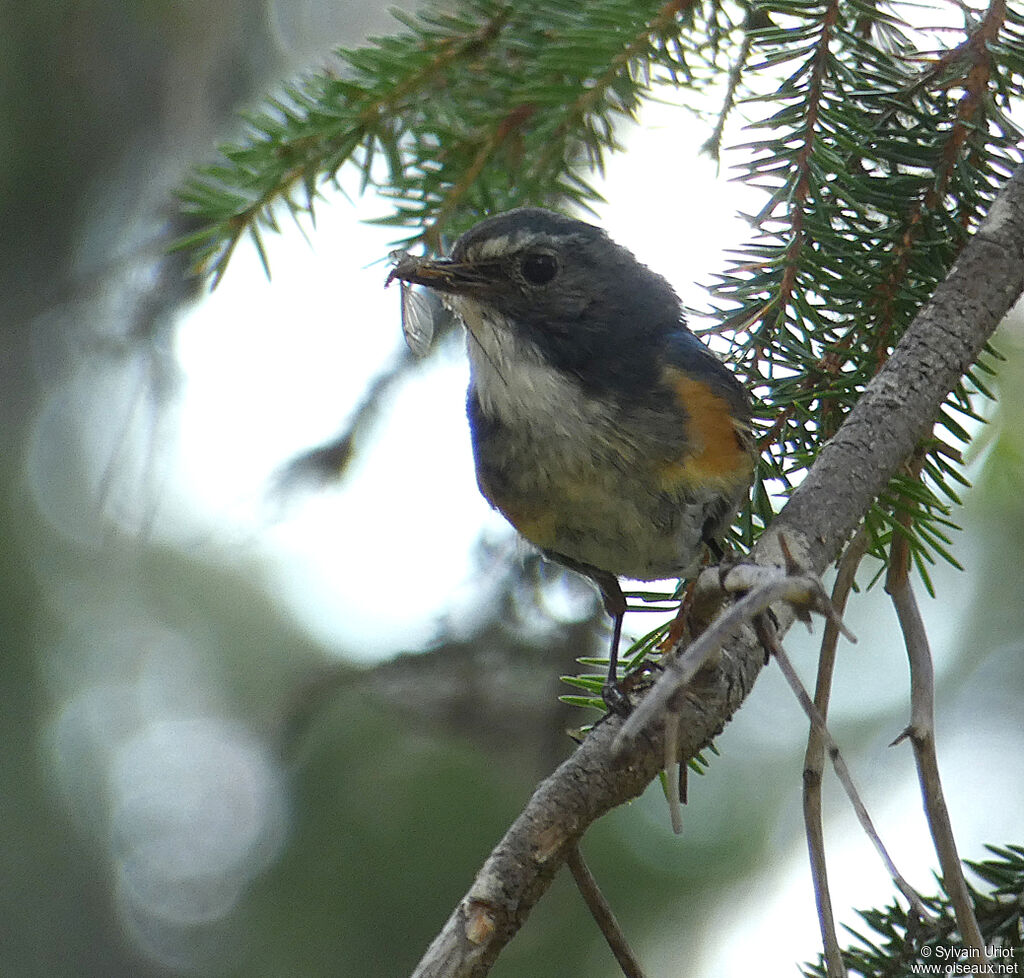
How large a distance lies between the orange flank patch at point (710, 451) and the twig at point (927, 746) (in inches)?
13.8

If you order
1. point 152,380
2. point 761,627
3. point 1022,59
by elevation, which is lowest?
point 761,627

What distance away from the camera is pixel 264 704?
3.07 meters

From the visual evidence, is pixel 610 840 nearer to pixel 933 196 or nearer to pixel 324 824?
pixel 324 824

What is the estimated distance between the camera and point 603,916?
3.95ft

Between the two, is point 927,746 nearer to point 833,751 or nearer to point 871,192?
point 833,751

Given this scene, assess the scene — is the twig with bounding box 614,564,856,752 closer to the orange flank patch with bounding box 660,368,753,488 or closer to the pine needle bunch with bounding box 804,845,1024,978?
the pine needle bunch with bounding box 804,845,1024,978

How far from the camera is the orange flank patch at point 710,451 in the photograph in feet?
6.16

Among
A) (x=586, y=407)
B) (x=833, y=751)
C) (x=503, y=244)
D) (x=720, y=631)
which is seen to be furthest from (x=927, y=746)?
(x=503, y=244)

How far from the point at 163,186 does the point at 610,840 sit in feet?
6.13

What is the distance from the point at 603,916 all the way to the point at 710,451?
87 cm

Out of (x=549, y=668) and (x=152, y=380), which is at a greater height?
(x=152, y=380)

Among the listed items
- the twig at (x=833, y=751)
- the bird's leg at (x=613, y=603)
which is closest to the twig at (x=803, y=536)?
the twig at (x=833, y=751)

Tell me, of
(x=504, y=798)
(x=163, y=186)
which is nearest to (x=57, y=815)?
(x=504, y=798)

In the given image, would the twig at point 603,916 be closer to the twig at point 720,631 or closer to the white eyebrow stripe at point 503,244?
the twig at point 720,631
